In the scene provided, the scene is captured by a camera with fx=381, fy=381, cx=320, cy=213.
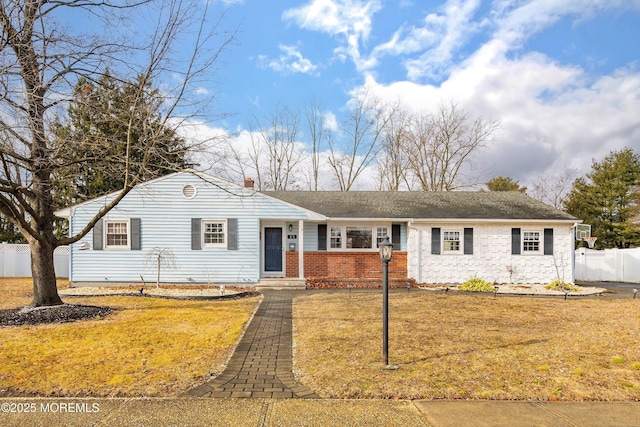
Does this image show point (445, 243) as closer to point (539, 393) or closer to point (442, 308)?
point (442, 308)

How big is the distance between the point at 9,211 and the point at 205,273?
716cm

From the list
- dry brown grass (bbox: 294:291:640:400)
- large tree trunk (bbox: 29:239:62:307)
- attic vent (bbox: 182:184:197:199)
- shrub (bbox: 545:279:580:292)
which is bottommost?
shrub (bbox: 545:279:580:292)

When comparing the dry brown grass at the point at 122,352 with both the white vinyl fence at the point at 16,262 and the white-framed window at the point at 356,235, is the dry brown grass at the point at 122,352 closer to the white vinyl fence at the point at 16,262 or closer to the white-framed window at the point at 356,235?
the white-framed window at the point at 356,235

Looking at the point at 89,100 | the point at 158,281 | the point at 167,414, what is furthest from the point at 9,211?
the point at 167,414

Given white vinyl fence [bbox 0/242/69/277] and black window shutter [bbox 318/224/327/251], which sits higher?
black window shutter [bbox 318/224/327/251]

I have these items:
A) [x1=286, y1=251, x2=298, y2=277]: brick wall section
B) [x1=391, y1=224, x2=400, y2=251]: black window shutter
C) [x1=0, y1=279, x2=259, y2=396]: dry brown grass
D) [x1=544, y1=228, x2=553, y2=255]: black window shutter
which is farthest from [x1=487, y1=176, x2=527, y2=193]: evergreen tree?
[x1=0, y1=279, x2=259, y2=396]: dry brown grass

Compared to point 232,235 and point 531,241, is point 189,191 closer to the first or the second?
point 232,235

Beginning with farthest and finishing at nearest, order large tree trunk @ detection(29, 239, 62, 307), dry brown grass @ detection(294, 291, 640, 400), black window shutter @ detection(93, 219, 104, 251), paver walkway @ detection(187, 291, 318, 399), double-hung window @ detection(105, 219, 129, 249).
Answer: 1. double-hung window @ detection(105, 219, 129, 249)
2. black window shutter @ detection(93, 219, 104, 251)
3. large tree trunk @ detection(29, 239, 62, 307)
4. dry brown grass @ detection(294, 291, 640, 400)
5. paver walkway @ detection(187, 291, 318, 399)

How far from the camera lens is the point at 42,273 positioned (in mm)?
8789

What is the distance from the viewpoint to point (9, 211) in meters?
8.12

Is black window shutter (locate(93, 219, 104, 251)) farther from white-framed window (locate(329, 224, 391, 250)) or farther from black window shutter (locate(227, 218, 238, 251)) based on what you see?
white-framed window (locate(329, 224, 391, 250))

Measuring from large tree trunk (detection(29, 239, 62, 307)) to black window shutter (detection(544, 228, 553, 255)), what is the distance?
1665 centimetres

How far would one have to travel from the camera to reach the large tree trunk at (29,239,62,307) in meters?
8.70

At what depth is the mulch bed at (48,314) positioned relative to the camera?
7945 mm
